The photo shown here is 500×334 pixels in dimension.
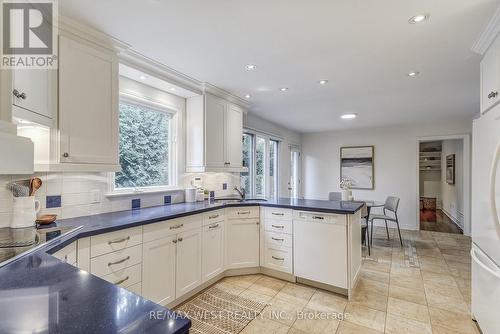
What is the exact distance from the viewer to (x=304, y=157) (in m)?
6.91

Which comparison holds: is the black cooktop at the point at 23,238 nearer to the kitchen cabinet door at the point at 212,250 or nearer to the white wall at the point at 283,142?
the kitchen cabinet door at the point at 212,250

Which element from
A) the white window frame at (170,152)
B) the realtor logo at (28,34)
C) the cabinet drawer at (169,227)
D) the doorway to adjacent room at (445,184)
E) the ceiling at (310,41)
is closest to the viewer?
the realtor logo at (28,34)

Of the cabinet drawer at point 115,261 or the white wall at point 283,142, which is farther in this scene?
the white wall at point 283,142

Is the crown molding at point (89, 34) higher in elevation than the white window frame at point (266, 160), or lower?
higher

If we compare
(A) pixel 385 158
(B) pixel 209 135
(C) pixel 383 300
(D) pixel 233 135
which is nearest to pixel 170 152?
(B) pixel 209 135

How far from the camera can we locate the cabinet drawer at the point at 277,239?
9.49ft

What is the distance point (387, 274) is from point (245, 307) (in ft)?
6.41

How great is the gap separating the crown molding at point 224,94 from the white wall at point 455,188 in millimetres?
5323

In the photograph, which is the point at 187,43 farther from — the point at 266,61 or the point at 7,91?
the point at 7,91

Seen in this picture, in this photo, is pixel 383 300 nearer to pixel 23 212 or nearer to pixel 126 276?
pixel 126 276

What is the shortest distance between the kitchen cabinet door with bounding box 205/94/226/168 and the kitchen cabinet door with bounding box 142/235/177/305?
1.26m

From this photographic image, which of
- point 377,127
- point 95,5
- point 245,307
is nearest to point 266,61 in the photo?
point 95,5

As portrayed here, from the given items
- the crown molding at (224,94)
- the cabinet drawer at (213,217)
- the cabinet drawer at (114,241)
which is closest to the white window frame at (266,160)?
the crown molding at (224,94)

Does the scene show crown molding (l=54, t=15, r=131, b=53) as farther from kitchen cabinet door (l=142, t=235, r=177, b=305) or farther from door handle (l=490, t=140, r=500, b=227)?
door handle (l=490, t=140, r=500, b=227)
